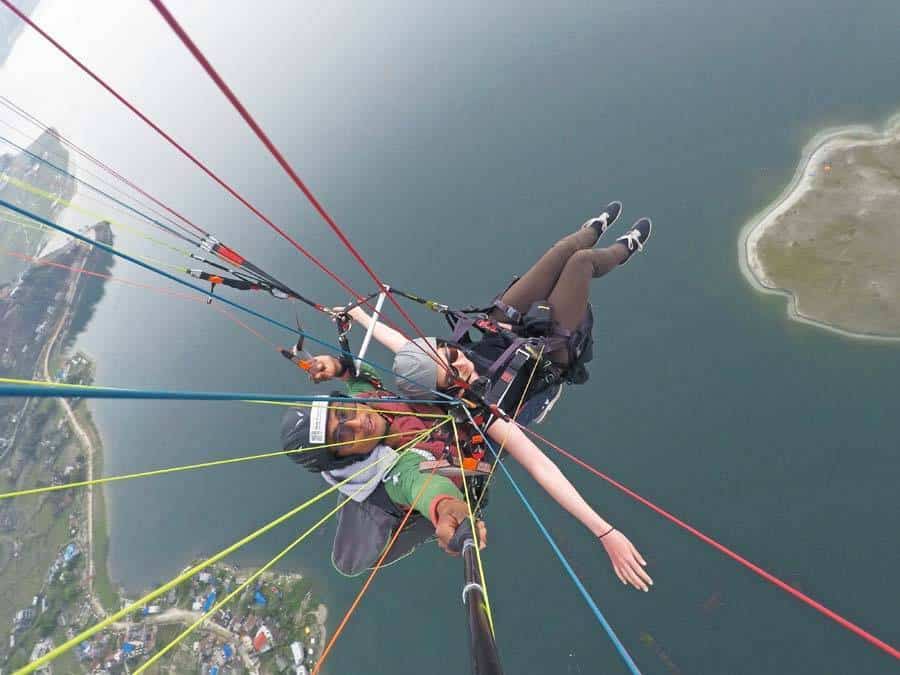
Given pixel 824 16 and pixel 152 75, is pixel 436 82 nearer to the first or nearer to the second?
pixel 824 16

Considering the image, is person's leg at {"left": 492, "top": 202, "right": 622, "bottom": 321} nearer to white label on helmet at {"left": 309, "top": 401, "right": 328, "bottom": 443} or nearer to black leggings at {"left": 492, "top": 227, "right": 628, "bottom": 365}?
black leggings at {"left": 492, "top": 227, "right": 628, "bottom": 365}

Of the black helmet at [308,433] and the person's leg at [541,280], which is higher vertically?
the person's leg at [541,280]

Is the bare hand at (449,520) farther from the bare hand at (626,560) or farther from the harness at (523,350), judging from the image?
the harness at (523,350)

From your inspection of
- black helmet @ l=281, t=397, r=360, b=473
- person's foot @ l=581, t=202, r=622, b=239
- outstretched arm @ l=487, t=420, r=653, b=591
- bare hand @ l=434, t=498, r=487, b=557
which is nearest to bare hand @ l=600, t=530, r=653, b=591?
outstretched arm @ l=487, t=420, r=653, b=591

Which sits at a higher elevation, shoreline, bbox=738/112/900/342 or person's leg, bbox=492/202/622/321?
shoreline, bbox=738/112/900/342

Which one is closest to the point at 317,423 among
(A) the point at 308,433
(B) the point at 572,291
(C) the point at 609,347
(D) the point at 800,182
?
(A) the point at 308,433

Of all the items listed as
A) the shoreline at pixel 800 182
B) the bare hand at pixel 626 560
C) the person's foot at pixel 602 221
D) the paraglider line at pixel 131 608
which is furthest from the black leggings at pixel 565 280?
the shoreline at pixel 800 182

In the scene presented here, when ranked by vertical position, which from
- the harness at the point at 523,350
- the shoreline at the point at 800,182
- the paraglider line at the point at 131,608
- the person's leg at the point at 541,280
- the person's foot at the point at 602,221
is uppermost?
the shoreline at the point at 800,182
